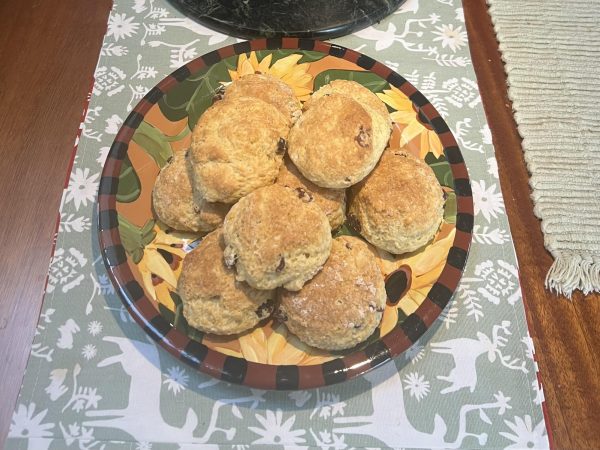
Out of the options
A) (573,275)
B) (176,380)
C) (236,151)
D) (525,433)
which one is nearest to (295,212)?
(236,151)

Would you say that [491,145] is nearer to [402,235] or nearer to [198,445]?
[402,235]

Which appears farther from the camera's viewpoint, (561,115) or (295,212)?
(561,115)

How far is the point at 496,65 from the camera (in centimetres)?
138

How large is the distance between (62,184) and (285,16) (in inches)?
30.8

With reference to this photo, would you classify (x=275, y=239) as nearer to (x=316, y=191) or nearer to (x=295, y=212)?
(x=295, y=212)

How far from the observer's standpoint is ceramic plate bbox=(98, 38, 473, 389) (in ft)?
2.50

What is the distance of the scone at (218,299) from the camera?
0.77 meters

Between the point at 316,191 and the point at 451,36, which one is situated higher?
the point at 451,36

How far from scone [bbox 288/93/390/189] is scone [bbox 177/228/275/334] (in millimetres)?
217

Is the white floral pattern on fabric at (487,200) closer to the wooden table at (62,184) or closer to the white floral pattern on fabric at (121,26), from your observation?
the wooden table at (62,184)

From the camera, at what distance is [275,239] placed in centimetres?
72

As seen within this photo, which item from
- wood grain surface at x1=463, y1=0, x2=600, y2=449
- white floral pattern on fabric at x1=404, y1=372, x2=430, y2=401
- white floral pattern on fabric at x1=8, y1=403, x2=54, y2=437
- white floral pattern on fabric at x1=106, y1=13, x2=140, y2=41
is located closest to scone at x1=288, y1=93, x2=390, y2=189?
white floral pattern on fabric at x1=404, y1=372, x2=430, y2=401

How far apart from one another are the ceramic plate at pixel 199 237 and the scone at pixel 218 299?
3cm

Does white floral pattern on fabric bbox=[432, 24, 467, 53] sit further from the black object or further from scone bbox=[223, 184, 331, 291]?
scone bbox=[223, 184, 331, 291]
